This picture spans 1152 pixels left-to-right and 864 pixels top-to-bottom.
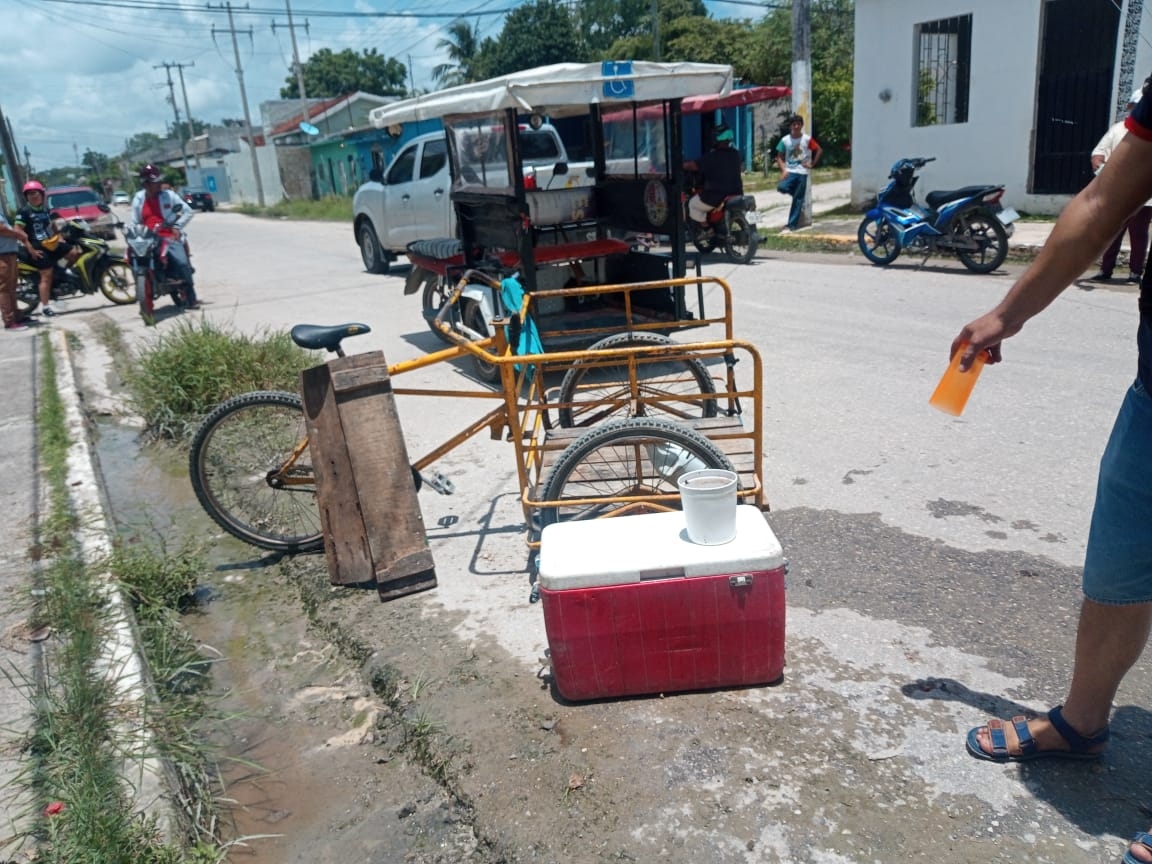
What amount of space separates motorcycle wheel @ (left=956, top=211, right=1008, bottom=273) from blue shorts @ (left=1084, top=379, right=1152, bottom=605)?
867 centimetres

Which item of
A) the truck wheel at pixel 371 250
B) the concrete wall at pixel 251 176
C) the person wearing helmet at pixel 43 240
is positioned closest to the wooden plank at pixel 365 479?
the person wearing helmet at pixel 43 240

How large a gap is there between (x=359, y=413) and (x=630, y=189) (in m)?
4.39

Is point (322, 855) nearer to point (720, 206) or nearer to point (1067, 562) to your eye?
point (1067, 562)

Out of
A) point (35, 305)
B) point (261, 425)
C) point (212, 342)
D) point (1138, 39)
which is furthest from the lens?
point (35, 305)

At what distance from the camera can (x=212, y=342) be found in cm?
709

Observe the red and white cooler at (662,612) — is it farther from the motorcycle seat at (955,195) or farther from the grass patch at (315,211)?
the grass patch at (315,211)

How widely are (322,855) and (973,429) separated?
14.1 ft

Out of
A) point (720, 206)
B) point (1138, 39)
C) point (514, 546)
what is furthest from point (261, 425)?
point (1138, 39)

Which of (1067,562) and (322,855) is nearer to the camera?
(322,855)

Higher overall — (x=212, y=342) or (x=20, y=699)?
(x=212, y=342)

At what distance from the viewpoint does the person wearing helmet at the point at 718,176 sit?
12.1m

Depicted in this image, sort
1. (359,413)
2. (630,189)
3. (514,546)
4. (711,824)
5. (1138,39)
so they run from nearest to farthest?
(711,824)
(359,413)
(514,546)
(630,189)
(1138,39)

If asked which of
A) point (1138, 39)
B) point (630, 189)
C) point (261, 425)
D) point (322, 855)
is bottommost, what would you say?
point (322, 855)

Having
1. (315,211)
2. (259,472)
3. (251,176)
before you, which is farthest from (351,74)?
(259,472)
